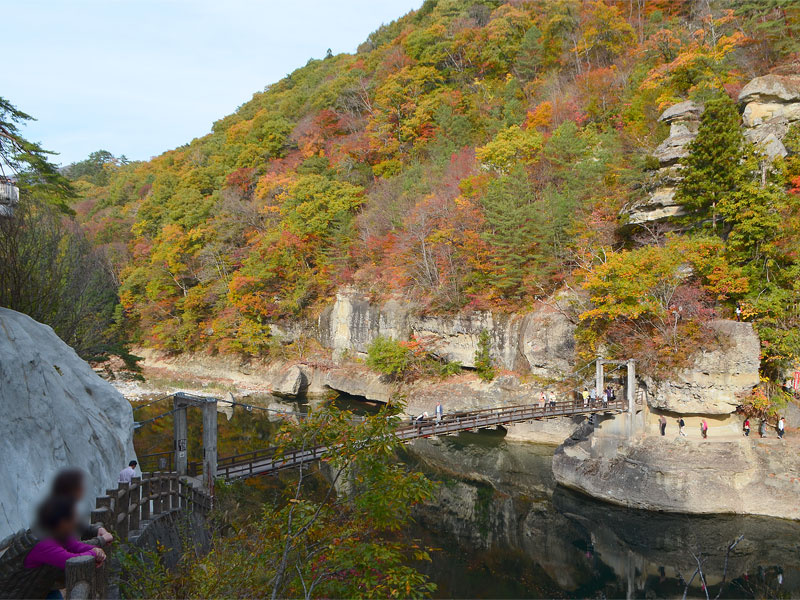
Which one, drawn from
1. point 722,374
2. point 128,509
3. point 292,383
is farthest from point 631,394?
point 292,383

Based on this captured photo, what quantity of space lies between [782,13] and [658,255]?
64.6ft

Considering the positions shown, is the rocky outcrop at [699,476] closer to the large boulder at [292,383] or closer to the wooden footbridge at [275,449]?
the wooden footbridge at [275,449]

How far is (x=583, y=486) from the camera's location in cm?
1786

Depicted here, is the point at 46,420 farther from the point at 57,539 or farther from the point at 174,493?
the point at 57,539

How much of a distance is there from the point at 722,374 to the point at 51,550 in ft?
63.8

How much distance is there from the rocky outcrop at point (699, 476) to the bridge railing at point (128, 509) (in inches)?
530

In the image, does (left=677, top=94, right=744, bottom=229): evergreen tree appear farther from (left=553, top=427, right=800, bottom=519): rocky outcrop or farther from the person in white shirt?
the person in white shirt

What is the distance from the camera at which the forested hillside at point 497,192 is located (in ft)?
62.4

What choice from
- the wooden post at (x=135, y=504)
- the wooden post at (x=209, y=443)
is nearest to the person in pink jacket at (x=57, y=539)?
the wooden post at (x=135, y=504)

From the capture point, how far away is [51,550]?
10.3ft

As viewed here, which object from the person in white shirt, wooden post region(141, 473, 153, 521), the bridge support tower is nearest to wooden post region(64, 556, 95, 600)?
wooden post region(141, 473, 153, 521)

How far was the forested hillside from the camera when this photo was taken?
19031 millimetres

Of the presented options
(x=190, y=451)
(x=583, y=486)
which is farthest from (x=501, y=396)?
(x=190, y=451)

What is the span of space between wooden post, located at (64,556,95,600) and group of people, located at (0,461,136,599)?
0.48ft
